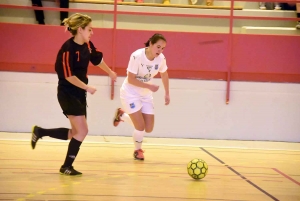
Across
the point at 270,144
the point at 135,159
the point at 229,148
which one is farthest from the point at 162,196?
the point at 270,144

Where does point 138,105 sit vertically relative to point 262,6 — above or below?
below

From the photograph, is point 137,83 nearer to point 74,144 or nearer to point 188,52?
point 74,144

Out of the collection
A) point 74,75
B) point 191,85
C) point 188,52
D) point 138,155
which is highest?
point 74,75

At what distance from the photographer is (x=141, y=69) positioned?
7.24 meters

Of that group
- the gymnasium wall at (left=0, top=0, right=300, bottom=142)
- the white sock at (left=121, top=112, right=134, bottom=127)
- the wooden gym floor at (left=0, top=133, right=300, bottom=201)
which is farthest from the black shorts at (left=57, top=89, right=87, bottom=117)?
the gymnasium wall at (left=0, top=0, right=300, bottom=142)

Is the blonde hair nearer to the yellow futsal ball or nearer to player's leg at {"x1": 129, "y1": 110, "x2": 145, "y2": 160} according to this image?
player's leg at {"x1": 129, "y1": 110, "x2": 145, "y2": 160}

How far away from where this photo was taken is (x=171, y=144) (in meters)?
9.05

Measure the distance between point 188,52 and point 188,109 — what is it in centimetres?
98

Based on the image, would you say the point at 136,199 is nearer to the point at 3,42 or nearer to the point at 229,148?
the point at 229,148

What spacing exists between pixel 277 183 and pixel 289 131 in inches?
161

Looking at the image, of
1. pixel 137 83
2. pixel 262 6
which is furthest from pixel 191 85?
pixel 137 83

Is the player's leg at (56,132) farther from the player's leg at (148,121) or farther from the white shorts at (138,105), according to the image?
the player's leg at (148,121)

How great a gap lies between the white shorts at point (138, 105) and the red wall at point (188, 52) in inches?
94.1

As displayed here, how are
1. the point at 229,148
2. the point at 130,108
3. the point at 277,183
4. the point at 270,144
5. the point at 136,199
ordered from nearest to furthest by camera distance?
the point at 136,199
the point at 277,183
the point at 130,108
the point at 229,148
the point at 270,144
